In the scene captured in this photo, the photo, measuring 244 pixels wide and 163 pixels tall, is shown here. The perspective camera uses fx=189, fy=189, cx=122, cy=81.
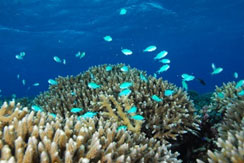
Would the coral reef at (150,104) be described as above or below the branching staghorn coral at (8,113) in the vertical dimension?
below

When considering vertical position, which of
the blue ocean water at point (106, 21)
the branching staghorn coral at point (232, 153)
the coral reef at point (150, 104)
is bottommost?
the blue ocean water at point (106, 21)

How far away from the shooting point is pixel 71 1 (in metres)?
28.0

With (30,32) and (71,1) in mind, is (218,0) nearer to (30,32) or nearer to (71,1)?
(71,1)

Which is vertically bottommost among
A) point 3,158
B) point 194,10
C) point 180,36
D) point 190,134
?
point 180,36

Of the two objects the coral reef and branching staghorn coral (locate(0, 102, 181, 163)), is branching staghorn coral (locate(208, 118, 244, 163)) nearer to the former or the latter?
branching staghorn coral (locate(0, 102, 181, 163))

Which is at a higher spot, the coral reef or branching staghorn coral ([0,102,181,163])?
branching staghorn coral ([0,102,181,163])

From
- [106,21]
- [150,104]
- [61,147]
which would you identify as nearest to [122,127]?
[61,147]

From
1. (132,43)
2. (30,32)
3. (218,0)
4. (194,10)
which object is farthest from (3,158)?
(132,43)

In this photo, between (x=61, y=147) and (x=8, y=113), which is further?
(x=8, y=113)

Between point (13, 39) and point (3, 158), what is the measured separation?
45.2 meters

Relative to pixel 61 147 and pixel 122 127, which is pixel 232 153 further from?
pixel 61 147

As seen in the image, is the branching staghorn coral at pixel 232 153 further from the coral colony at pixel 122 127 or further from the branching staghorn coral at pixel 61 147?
the branching staghorn coral at pixel 61 147

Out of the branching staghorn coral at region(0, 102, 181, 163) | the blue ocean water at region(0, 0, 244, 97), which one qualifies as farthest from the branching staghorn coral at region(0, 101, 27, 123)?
the blue ocean water at region(0, 0, 244, 97)

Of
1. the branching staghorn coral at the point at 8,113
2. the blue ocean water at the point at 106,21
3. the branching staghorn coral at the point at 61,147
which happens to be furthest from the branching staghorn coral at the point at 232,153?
the blue ocean water at the point at 106,21
